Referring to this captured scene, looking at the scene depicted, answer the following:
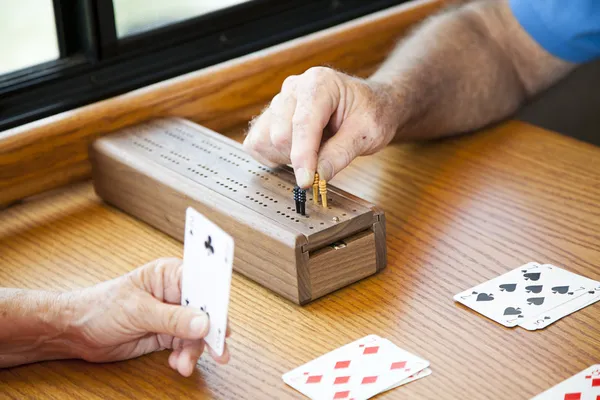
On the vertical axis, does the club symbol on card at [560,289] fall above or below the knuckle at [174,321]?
below

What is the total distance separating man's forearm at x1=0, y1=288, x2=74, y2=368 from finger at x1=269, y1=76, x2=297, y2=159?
44cm

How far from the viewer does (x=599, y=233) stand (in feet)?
5.02

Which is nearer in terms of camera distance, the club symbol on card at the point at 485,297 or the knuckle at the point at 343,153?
the club symbol on card at the point at 485,297

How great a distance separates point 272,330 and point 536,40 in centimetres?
104

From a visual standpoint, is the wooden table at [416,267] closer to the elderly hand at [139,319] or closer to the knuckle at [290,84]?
the elderly hand at [139,319]

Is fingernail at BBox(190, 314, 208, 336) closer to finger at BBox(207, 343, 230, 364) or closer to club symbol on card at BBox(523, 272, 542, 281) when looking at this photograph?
finger at BBox(207, 343, 230, 364)

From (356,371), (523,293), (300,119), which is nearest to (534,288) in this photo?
(523,293)

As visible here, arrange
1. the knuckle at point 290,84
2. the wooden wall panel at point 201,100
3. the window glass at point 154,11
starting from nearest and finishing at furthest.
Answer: the knuckle at point 290,84 → the wooden wall panel at point 201,100 → the window glass at point 154,11

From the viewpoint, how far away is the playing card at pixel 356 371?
3.81 ft

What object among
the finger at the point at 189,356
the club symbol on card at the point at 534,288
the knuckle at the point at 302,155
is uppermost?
the knuckle at the point at 302,155

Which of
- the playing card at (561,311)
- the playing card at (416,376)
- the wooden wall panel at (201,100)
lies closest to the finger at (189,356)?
the playing card at (416,376)

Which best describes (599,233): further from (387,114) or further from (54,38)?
(54,38)

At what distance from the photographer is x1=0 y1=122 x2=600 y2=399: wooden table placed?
3.95ft

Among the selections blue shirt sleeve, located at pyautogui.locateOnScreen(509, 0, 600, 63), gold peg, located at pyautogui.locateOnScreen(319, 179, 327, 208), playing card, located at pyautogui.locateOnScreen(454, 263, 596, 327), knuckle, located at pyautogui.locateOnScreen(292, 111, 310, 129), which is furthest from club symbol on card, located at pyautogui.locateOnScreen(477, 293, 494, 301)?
blue shirt sleeve, located at pyautogui.locateOnScreen(509, 0, 600, 63)
